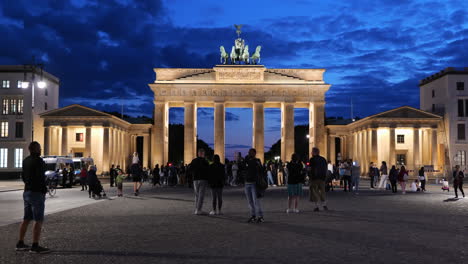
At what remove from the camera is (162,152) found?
70938mm

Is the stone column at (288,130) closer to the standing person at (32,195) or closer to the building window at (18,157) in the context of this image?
the building window at (18,157)

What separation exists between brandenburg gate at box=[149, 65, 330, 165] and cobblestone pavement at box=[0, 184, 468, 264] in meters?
52.7

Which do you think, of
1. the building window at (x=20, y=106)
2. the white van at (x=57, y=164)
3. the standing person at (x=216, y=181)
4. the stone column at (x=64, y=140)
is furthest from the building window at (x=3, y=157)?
the standing person at (x=216, y=181)

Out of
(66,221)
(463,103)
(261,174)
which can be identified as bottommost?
(66,221)

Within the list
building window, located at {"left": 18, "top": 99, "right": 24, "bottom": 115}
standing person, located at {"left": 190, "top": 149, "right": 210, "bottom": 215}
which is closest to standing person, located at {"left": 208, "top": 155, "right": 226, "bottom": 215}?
standing person, located at {"left": 190, "top": 149, "right": 210, "bottom": 215}

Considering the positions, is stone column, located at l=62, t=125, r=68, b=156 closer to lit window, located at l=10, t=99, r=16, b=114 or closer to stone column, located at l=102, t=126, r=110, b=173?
stone column, located at l=102, t=126, r=110, b=173

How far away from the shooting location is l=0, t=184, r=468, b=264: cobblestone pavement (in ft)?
30.4

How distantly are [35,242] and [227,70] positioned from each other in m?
61.9

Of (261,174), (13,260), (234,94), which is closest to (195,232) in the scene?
(261,174)

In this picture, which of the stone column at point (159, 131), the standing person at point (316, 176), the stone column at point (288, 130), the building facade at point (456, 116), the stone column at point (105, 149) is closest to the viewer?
the standing person at point (316, 176)

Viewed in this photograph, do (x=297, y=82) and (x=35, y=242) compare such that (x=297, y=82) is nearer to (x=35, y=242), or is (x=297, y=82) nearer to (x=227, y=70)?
(x=227, y=70)

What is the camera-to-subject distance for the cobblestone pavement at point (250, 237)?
9.27m

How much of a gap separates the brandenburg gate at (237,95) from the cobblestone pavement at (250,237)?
52.7m

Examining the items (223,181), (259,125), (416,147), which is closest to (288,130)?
(259,125)
